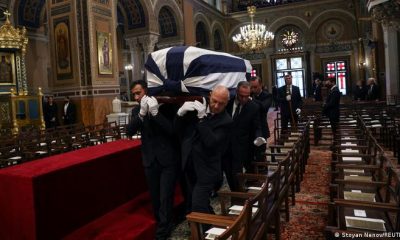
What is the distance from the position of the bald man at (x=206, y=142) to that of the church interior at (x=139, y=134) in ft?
0.64

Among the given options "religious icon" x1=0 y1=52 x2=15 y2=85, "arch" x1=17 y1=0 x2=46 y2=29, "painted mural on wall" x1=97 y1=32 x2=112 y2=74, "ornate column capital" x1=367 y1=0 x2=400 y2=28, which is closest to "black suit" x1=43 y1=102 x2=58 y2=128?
"religious icon" x1=0 y1=52 x2=15 y2=85

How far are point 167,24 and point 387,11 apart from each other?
10742 mm

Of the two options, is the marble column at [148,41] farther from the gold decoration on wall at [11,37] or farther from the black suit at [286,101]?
the black suit at [286,101]

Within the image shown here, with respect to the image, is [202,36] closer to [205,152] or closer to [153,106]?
[153,106]

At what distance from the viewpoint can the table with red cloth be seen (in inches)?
111

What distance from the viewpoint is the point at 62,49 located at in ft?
38.4

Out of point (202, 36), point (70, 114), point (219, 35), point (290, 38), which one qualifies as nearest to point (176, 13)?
point (202, 36)

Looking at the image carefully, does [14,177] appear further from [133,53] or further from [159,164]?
[133,53]

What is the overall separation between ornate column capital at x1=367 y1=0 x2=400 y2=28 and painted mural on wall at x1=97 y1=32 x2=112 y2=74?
28.0 ft

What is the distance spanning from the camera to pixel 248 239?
7.19 ft

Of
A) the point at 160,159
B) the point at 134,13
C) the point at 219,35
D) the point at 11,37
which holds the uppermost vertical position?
the point at 219,35

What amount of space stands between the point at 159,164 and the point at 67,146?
11.9 ft

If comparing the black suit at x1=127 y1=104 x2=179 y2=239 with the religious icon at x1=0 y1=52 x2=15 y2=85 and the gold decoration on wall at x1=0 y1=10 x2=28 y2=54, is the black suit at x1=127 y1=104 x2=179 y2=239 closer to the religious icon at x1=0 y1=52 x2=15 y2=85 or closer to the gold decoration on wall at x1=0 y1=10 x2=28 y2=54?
the gold decoration on wall at x1=0 y1=10 x2=28 y2=54

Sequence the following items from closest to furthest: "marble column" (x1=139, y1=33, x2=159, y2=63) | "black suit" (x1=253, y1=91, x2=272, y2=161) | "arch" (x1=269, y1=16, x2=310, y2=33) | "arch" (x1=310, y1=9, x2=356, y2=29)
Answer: "black suit" (x1=253, y1=91, x2=272, y2=161) < "marble column" (x1=139, y1=33, x2=159, y2=63) < "arch" (x1=310, y1=9, x2=356, y2=29) < "arch" (x1=269, y1=16, x2=310, y2=33)
